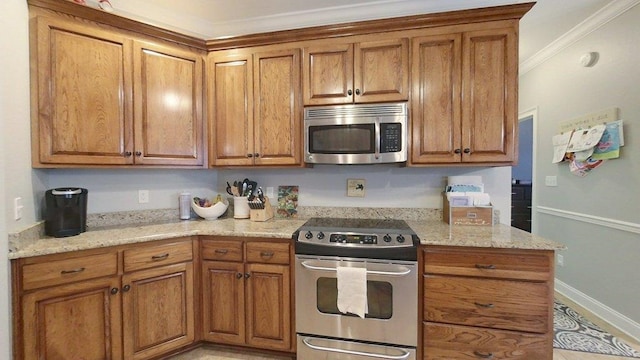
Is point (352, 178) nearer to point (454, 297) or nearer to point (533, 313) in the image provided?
point (454, 297)

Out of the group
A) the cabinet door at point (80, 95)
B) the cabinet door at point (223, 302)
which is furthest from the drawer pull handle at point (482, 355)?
the cabinet door at point (80, 95)

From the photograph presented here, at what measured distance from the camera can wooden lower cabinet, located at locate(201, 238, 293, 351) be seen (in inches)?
74.7

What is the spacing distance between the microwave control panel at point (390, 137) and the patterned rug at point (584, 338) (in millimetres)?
2007

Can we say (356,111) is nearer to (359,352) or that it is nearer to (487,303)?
(487,303)

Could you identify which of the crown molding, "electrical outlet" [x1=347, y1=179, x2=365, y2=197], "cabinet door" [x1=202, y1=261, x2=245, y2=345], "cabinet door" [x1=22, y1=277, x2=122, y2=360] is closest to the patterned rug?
"electrical outlet" [x1=347, y1=179, x2=365, y2=197]

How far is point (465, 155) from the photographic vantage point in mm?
1943

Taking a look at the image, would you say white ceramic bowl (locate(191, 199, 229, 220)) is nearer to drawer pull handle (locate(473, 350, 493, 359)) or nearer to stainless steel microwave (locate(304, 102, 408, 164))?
stainless steel microwave (locate(304, 102, 408, 164))

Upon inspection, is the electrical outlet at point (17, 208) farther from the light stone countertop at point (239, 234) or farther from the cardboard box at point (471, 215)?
the cardboard box at point (471, 215)

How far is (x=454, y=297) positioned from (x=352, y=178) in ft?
3.92

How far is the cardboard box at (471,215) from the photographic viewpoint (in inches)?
78.5

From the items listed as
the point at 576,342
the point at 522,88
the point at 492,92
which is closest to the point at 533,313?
the point at 576,342

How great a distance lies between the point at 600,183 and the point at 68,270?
166 inches

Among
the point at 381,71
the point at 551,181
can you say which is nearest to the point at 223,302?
the point at 381,71

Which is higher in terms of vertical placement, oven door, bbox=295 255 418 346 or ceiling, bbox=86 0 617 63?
ceiling, bbox=86 0 617 63
